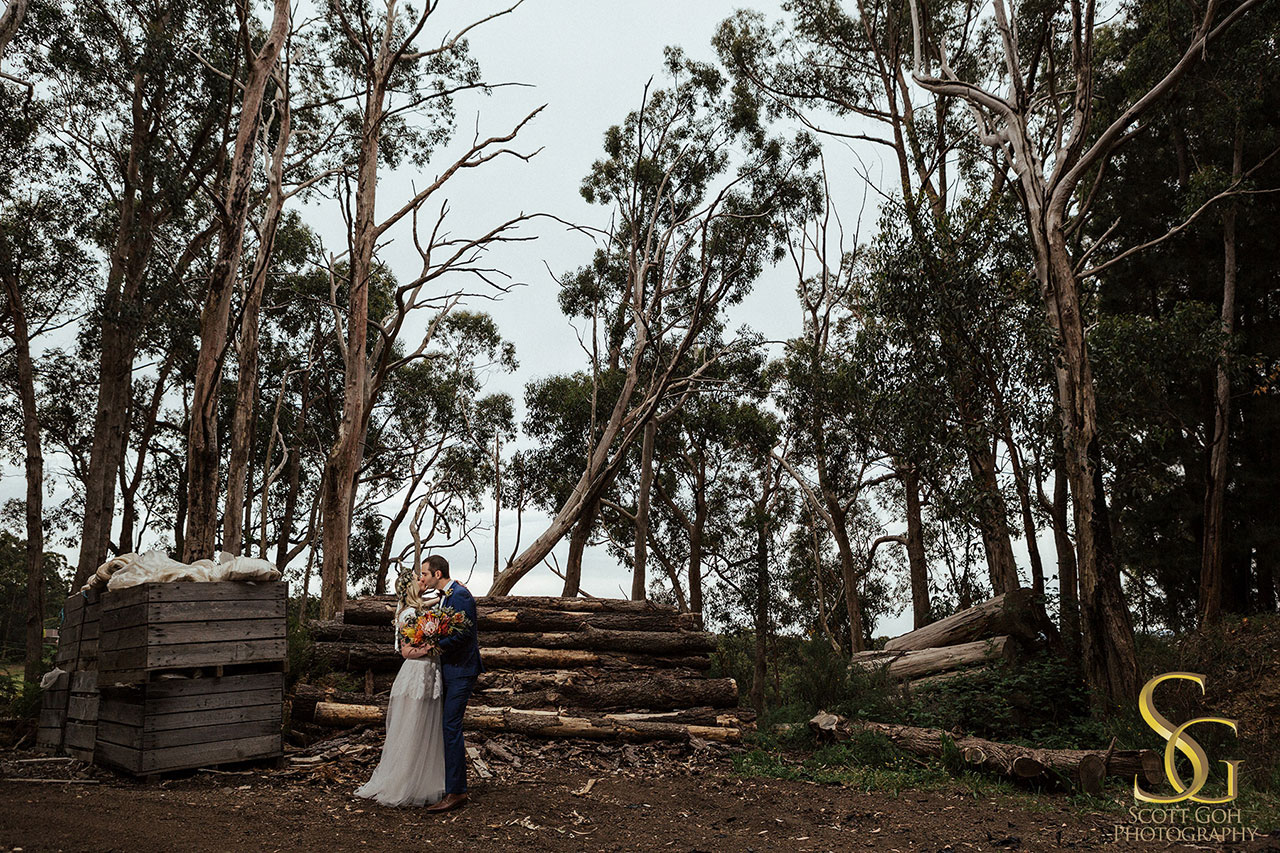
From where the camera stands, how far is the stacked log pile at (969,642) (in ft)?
38.2

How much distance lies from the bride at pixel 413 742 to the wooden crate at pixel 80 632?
3.30 m

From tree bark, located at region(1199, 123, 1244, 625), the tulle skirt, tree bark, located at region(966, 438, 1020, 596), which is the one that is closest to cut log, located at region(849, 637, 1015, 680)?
tree bark, located at region(966, 438, 1020, 596)

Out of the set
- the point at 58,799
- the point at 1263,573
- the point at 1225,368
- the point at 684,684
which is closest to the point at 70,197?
the point at 58,799

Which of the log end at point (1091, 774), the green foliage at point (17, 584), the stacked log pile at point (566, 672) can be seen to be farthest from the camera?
the green foliage at point (17, 584)

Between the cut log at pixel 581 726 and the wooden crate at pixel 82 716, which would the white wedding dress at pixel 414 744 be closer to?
the cut log at pixel 581 726

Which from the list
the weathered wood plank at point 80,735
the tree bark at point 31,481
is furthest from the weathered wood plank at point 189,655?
the tree bark at point 31,481

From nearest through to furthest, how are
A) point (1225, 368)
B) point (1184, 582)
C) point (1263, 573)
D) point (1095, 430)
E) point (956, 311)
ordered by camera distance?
point (1095, 430), point (956, 311), point (1225, 368), point (1263, 573), point (1184, 582)

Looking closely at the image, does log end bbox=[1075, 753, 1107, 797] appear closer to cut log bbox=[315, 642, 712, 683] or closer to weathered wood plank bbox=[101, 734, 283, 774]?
cut log bbox=[315, 642, 712, 683]

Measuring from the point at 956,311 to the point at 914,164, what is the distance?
7.91 meters

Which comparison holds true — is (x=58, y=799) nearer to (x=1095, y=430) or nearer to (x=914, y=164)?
(x=1095, y=430)

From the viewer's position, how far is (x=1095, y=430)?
1091 centimetres

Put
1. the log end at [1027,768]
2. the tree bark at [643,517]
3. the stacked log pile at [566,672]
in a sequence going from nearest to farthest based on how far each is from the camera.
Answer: the log end at [1027,768] → the stacked log pile at [566,672] → the tree bark at [643,517]

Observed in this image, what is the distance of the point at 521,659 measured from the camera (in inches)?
403

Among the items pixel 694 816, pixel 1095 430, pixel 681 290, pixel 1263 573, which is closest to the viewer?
pixel 694 816
